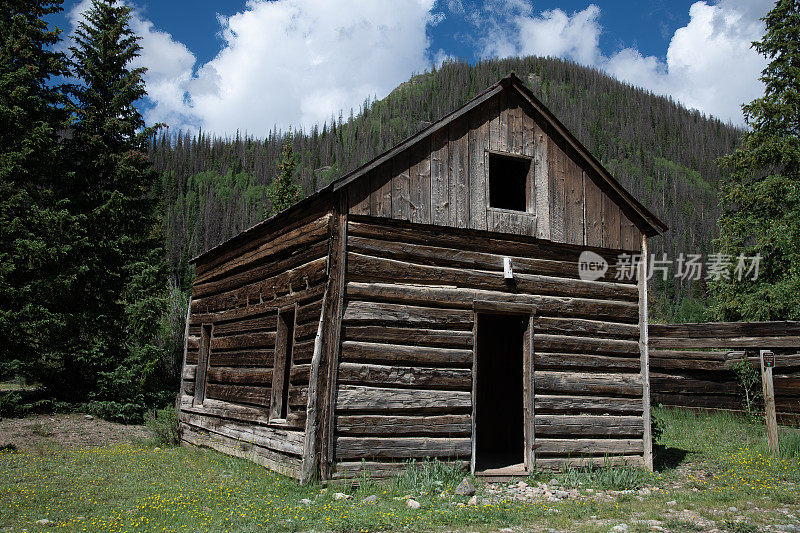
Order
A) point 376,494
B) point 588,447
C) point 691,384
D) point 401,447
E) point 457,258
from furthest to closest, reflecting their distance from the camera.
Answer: point 691,384 < point 588,447 < point 457,258 < point 401,447 < point 376,494

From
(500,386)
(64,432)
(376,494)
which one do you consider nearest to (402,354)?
(376,494)

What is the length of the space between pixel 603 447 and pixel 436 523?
4619 mm

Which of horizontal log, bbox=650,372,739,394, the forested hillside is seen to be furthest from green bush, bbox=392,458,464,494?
the forested hillside

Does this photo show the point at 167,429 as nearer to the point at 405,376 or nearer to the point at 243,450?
the point at 243,450

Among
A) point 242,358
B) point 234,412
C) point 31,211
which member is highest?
point 31,211

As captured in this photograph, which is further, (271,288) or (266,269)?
(266,269)

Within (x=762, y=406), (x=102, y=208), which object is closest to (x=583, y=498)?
(x=762, y=406)

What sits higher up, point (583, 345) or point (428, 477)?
point (583, 345)

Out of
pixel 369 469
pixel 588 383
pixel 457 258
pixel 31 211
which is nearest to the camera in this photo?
pixel 369 469

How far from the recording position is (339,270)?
335 inches

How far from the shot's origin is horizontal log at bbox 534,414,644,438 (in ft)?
31.7

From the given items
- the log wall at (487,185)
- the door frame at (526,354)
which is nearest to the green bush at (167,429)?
the door frame at (526,354)

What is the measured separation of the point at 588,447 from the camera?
993 cm

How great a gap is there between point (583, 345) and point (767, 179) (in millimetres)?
13286
